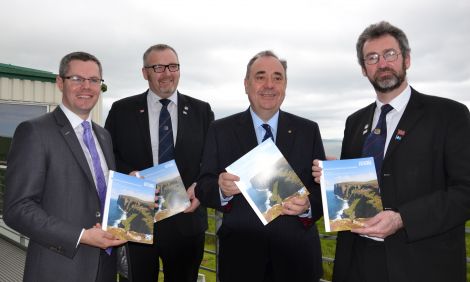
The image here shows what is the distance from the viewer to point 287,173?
2691 mm

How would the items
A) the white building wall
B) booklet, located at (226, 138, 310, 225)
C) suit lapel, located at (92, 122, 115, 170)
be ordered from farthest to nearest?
the white building wall → suit lapel, located at (92, 122, 115, 170) → booklet, located at (226, 138, 310, 225)

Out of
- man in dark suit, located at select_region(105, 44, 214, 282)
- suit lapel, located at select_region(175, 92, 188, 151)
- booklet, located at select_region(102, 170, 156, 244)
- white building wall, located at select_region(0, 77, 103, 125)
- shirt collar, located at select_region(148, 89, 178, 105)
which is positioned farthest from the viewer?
white building wall, located at select_region(0, 77, 103, 125)

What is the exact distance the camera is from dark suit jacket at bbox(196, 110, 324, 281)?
2.86m

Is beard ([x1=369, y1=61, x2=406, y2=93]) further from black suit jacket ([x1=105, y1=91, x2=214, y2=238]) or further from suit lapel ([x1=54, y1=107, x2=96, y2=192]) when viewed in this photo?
suit lapel ([x1=54, y1=107, x2=96, y2=192])

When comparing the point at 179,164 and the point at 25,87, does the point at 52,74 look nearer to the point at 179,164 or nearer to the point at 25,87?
the point at 25,87

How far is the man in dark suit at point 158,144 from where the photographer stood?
12.3 feet

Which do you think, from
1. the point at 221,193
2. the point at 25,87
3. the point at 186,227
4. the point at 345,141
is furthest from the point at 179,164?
the point at 25,87

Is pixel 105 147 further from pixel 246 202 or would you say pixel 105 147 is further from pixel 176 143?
pixel 246 202

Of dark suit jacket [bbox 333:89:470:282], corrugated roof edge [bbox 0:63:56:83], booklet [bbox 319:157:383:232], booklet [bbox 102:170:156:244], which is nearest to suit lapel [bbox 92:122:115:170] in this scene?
booklet [bbox 102:170:156:244]

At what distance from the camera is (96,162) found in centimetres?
279

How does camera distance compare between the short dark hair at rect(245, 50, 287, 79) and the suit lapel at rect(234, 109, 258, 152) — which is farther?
the short dark hair at rect(245, 50, 287, 79)

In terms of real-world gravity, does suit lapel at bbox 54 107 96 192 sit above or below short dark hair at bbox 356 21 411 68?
below

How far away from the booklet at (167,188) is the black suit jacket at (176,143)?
1.42 feet

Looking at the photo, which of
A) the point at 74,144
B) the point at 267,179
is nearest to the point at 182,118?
the point at 74,144
